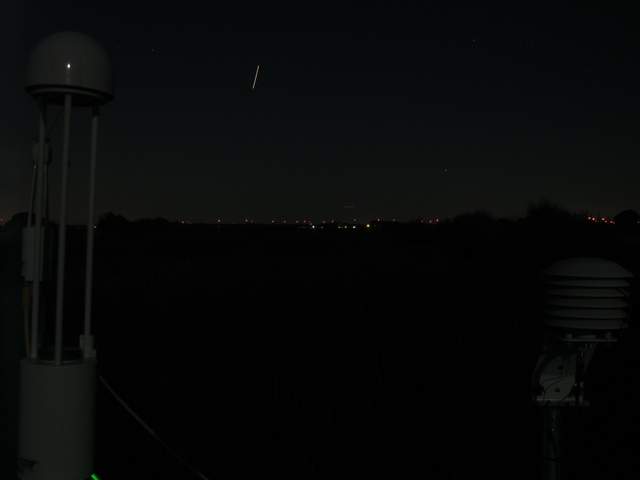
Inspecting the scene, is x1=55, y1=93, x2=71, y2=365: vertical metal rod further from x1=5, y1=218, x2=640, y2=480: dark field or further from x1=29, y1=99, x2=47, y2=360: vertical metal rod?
x1=5, y1=218, x2=640, y2=480: dark field

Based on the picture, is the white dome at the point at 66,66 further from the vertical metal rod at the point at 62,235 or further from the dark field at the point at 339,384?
the dark field at the point at 339,384

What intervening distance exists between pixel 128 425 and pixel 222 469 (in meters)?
0.91

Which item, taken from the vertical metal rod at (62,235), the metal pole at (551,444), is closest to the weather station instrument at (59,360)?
the vertical metal rod at (62,235)

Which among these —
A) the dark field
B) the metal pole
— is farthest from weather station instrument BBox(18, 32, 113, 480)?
the dark field

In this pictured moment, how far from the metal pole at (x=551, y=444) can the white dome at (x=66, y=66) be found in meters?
1.64

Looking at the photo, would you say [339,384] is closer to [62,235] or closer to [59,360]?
[59,360]

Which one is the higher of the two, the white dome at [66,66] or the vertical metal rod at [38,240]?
the white dome at [66,66]

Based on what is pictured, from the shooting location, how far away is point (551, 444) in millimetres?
1971

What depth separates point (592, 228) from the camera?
2325 cm

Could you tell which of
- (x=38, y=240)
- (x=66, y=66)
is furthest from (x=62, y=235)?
(x=66, y=66)

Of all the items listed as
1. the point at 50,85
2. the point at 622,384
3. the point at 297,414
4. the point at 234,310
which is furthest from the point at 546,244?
the point at 50,85

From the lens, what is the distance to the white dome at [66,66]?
1653 mm

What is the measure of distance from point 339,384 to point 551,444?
3.90m

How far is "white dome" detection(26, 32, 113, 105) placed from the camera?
1653 millimetres
